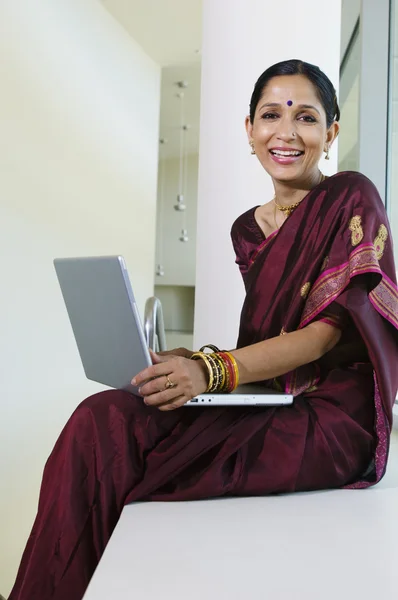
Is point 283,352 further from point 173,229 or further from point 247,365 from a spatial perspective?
point 173,229

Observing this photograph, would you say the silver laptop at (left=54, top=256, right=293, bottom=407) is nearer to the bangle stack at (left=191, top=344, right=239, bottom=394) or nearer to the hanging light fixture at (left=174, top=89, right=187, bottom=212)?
the bangle stack at (left=191, top=344, right=239, bottom=394)

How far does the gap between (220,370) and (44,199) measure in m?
3.09

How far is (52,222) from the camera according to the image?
13.2 feet

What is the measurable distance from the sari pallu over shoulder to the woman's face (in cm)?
13

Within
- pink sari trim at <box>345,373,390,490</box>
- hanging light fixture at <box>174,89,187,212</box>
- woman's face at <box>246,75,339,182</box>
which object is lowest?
pink sari trim at <box>345,373,390,490</box>

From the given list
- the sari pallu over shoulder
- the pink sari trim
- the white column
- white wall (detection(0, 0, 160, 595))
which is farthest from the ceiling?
the pink sari trim

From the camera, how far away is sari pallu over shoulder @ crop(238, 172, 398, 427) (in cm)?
119

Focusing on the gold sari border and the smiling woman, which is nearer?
the gold sari border

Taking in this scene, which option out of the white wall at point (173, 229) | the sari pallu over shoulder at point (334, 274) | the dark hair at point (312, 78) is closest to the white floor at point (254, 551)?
the sari pallu over shoulder at point (334, 274)

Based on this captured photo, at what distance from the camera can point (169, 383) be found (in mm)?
1054

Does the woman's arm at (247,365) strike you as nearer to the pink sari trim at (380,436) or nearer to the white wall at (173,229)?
the pink sari trim at (380,436)

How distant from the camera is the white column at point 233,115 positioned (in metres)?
2.25

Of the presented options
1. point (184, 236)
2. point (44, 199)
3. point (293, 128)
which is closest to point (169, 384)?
point (293, 128)

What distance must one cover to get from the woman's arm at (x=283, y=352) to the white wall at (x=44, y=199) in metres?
2.57
